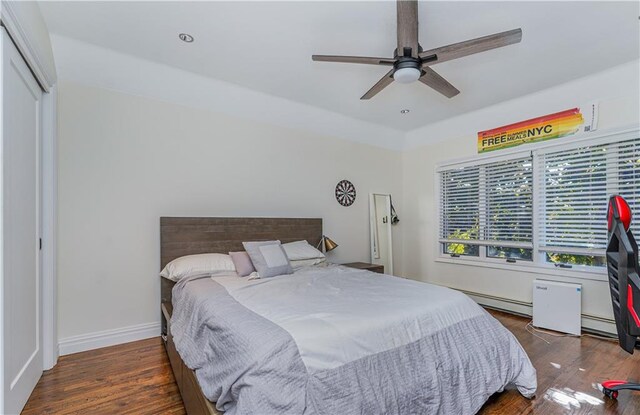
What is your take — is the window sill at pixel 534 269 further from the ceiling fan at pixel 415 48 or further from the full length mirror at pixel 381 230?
the ceiling fan at pixel 415 48

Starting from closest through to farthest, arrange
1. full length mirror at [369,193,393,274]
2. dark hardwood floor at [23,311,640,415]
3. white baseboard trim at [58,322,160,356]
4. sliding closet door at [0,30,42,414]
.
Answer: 1. sliding closet door at [0,30,42,414]
2. dark hardwood floor at [23,311,640,415]
3. white baseboard trim at [58,322,160,356]
4. full length mirror at [369,193,393,274]

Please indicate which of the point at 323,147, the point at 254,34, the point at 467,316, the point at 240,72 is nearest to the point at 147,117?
the point at 240,72

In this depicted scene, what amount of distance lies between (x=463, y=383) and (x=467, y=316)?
40 cm

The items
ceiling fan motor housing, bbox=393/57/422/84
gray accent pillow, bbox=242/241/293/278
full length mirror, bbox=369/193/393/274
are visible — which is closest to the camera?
ceiling fan motor housing, bbox=393/57/422/84

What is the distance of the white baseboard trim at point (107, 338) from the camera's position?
8.63ft

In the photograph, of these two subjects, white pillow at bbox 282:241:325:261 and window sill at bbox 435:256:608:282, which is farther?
white pillow at bbox 282:241:325:261

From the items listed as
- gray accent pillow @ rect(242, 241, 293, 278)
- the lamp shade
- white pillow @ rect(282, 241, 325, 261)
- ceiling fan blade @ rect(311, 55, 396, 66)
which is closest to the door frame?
gray accent pillow @ rect(242, 241, 293, 278)

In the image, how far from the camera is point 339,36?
2457 mm

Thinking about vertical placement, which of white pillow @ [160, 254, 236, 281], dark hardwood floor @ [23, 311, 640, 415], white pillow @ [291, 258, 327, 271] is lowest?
dark hardwood floor @ [23, 311, 640, 415]

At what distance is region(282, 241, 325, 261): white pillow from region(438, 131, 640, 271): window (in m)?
2.28

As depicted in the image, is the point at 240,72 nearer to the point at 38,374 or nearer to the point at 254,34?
the point at 254,34

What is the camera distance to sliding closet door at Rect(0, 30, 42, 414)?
5.29ft

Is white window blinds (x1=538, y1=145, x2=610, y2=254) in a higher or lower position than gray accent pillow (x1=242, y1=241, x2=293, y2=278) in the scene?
higher

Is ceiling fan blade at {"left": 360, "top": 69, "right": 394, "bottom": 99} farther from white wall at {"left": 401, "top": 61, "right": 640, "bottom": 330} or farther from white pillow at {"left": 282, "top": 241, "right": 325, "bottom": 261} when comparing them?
white wall at {"left": 401, "top": 61, "right": 640, "bottom": 330}
